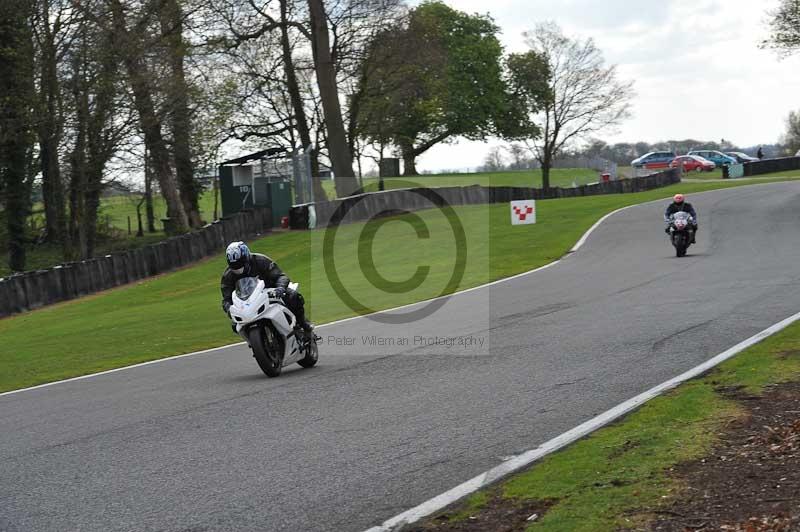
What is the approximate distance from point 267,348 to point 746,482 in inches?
271

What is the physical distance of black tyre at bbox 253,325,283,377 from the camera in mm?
11797

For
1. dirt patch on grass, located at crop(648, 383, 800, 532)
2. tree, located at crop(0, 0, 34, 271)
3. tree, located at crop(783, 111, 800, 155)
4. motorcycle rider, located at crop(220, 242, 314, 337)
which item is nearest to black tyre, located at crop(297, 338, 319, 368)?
motorcycle rider, located at crop(220, 242, 314, 337)

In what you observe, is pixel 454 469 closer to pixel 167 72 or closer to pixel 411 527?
pixel 411 527

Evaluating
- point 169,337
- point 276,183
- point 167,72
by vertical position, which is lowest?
point 169,337

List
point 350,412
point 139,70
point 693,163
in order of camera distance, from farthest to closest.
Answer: point 693,163 → point 139,70 → point 350,412

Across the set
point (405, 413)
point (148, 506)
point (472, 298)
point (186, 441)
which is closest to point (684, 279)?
point (472, 298)

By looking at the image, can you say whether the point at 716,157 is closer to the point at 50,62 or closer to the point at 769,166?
the point at 769,166

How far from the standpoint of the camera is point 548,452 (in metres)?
7.14

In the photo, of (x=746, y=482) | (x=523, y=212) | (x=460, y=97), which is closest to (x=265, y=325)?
(x=746, y=482)

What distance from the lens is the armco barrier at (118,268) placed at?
2861 centimetres

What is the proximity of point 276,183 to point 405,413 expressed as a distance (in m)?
36.0

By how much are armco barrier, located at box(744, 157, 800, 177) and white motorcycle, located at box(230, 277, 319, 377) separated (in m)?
60.6

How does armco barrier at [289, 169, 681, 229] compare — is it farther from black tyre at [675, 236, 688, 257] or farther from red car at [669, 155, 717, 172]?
red car at [669, 155, 717, 172]

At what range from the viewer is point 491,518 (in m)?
5.80
